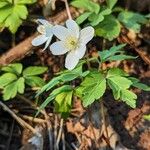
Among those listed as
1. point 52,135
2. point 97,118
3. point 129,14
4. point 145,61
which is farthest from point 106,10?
point 52,135

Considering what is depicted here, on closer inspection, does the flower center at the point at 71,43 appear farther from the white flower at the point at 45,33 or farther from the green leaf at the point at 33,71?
the green leaf at the point at 33,71

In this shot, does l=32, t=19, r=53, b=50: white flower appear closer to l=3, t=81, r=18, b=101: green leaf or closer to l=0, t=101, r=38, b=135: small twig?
l=3, t=81, r=18, b=101: green leaf

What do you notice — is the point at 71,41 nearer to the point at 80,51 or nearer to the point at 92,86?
the point at 80,51

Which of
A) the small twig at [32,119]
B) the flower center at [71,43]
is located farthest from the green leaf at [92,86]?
the small twig at [32,119]

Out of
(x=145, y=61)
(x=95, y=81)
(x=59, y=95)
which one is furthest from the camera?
(x=145, y=61)

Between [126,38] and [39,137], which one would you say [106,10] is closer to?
[126,38]

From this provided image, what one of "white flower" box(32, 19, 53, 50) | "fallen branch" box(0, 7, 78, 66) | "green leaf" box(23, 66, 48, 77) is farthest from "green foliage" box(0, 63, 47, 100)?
"white flower" box(32, 19, 53, 50)
